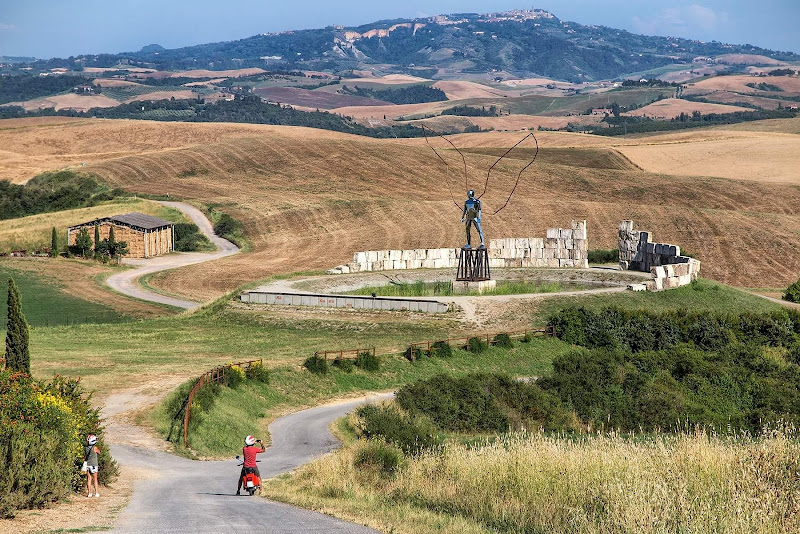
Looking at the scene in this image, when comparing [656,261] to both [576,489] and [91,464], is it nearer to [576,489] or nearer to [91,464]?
[576,489]

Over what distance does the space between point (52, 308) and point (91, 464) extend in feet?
165

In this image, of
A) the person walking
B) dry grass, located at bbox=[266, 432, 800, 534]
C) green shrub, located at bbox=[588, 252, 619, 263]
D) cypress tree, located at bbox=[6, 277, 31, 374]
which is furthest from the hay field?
the person walking

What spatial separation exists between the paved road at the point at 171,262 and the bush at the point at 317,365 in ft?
88.4

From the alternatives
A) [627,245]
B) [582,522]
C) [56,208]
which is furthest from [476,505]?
[56,208]

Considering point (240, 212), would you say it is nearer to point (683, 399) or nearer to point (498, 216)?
point (498, 216)

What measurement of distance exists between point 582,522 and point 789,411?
21992 millimetres

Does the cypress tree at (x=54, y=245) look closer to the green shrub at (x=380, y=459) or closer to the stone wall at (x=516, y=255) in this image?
the stone wall at (x=516, y=255)

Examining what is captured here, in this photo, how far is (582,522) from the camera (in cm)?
2105

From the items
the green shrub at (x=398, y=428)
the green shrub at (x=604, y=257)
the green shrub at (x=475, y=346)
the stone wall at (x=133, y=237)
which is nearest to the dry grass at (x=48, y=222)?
the stone wall at (x=133, y=237)

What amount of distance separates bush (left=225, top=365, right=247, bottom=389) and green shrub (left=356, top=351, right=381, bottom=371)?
6073 millimetres

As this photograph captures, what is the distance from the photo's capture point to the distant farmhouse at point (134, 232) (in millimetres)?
107312

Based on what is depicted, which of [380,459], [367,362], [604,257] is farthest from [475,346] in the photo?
[604,257]

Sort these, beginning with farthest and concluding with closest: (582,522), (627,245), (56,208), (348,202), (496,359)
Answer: (56,208), (348,202), (627,245), (496,359), (582,522)

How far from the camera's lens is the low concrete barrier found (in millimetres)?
55219
